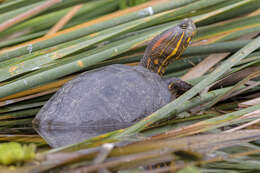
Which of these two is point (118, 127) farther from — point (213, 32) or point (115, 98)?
point (213, 32)

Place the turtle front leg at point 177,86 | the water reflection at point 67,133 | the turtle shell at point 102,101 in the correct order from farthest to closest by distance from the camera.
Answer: the turtle front leg at point 177,86 < the turtle shell at point 102,101 < the water reflection at point 67,133

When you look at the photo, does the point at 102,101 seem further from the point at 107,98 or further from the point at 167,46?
the point at 167,46

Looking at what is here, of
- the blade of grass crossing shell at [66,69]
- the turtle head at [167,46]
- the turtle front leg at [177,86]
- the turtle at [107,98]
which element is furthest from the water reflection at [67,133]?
the turtle head at [167,46]

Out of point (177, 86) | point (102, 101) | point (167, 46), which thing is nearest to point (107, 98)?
point (102, 101)

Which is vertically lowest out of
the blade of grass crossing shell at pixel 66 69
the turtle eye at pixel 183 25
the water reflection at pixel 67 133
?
the water reflection at pixel 67 133

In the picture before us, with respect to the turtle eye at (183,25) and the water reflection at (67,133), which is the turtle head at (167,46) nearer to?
the turtle eye at (183,25)

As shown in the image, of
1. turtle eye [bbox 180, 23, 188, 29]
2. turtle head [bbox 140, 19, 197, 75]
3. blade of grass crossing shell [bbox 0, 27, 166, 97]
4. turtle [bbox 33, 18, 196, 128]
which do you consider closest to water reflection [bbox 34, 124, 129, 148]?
turtle [bbox 33, 18, 196, 128]

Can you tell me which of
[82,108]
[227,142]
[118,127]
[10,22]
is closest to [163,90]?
[118,127]
